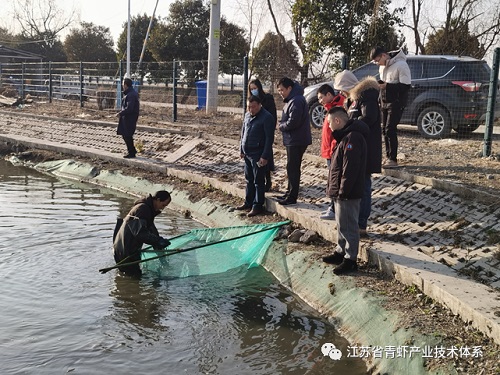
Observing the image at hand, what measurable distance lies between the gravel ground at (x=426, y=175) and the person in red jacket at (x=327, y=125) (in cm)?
60

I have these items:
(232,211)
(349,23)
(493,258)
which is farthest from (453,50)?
(493,258)

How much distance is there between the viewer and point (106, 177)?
13.2 m

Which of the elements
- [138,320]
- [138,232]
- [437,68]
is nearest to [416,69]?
[437,68]

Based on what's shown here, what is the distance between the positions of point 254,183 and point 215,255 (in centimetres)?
190

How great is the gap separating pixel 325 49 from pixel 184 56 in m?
13.7

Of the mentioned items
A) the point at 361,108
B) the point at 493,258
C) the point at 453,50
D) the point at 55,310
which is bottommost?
the point at 55,310

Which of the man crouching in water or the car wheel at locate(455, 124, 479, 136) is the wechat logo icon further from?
the car wheel at locate(455, 124, 479, 136)

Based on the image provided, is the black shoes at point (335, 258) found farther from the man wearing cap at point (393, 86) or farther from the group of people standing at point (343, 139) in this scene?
the man wearing cap at point (393, 86)

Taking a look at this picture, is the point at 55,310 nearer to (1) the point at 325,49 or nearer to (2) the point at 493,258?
(2) the point at 493,258

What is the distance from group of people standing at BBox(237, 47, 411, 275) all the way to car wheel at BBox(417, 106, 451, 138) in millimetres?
2953

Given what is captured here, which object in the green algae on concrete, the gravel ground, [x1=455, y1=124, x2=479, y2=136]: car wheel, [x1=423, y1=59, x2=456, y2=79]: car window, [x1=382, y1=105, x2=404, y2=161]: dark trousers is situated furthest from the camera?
[x1=423, y1=59, x2=456, y2=79]: car window

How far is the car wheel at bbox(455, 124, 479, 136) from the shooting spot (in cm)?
1186

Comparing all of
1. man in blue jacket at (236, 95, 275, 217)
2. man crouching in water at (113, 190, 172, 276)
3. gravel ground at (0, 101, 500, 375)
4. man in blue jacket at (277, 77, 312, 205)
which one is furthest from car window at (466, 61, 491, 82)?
man crouching in water at (113, 190, 172, 276)

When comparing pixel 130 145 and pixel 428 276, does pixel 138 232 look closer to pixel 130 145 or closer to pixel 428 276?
pixel 428 276
